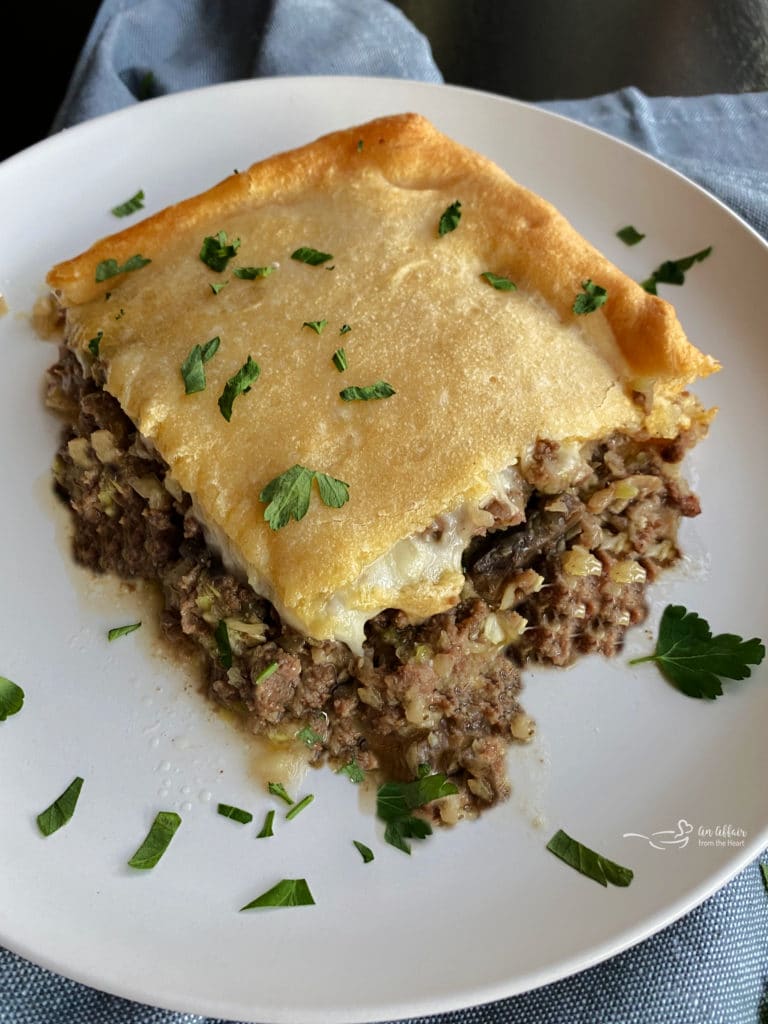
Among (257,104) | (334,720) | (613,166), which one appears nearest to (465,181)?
(613,166)

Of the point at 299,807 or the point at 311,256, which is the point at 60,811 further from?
the point at 311,256

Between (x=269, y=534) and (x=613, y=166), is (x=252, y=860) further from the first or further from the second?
(x=613, y=166)

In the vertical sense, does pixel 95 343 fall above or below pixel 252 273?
below

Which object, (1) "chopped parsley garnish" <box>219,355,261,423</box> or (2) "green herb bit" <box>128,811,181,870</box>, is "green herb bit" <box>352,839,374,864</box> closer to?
(2) "green herb bit" <box>128,811,181,870</box>

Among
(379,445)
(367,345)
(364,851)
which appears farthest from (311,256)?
(364,851)

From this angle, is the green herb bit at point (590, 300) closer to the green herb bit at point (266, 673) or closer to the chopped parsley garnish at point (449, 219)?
the chopped parsley garnish at point (449, 219)

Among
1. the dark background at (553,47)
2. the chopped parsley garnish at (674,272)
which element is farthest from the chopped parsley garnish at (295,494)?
the dark background at (553,47)
